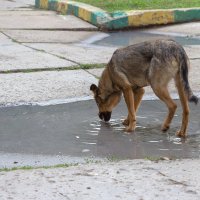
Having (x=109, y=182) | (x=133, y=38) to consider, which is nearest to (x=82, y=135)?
(x=109, y=182)

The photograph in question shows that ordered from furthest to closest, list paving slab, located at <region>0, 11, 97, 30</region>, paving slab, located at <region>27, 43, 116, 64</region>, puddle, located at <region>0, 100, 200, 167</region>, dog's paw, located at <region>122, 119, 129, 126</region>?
paving slab, located at <region>0, 11, 97, 30</region>
paving slab, located at <region>27, 43, 116, 64</region>
dog's paw, located at <region>122, 119, 129, 126</region>
puddle, located at <region>0, 100, 200, 167</region>

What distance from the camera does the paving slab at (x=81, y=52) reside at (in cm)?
1009

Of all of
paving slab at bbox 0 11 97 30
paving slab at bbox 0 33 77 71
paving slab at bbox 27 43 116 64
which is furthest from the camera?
paving slab at bbox 0 11 97 30

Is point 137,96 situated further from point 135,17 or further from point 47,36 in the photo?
point 135,17

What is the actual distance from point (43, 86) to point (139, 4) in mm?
7632

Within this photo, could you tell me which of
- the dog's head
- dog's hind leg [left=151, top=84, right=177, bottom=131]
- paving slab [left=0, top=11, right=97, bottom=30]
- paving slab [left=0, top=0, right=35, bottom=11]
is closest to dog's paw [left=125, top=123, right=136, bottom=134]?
dog's hind leg [left=151, top=84, right=177, bottom=131]

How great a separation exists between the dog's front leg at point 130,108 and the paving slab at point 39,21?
6234mm

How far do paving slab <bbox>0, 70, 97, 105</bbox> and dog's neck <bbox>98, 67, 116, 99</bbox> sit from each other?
2.36ft

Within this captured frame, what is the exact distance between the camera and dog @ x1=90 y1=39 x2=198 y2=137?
6820mm

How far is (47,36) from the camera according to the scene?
1239 cm

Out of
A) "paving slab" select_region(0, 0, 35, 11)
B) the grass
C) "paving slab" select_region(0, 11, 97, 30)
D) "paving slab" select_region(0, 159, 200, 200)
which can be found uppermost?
"paving slab" select_region(0, 159, 200, 200)

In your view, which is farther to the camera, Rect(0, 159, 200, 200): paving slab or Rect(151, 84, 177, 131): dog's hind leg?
Rect(151, 84, 177, 131): dog's hind leg

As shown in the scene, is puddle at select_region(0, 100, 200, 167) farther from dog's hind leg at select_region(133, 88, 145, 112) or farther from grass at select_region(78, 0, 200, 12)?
grass at select_region(78, 0, 200, 12)

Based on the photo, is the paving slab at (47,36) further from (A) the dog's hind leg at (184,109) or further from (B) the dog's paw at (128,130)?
(A) the dog's hind leg at (184,109)
